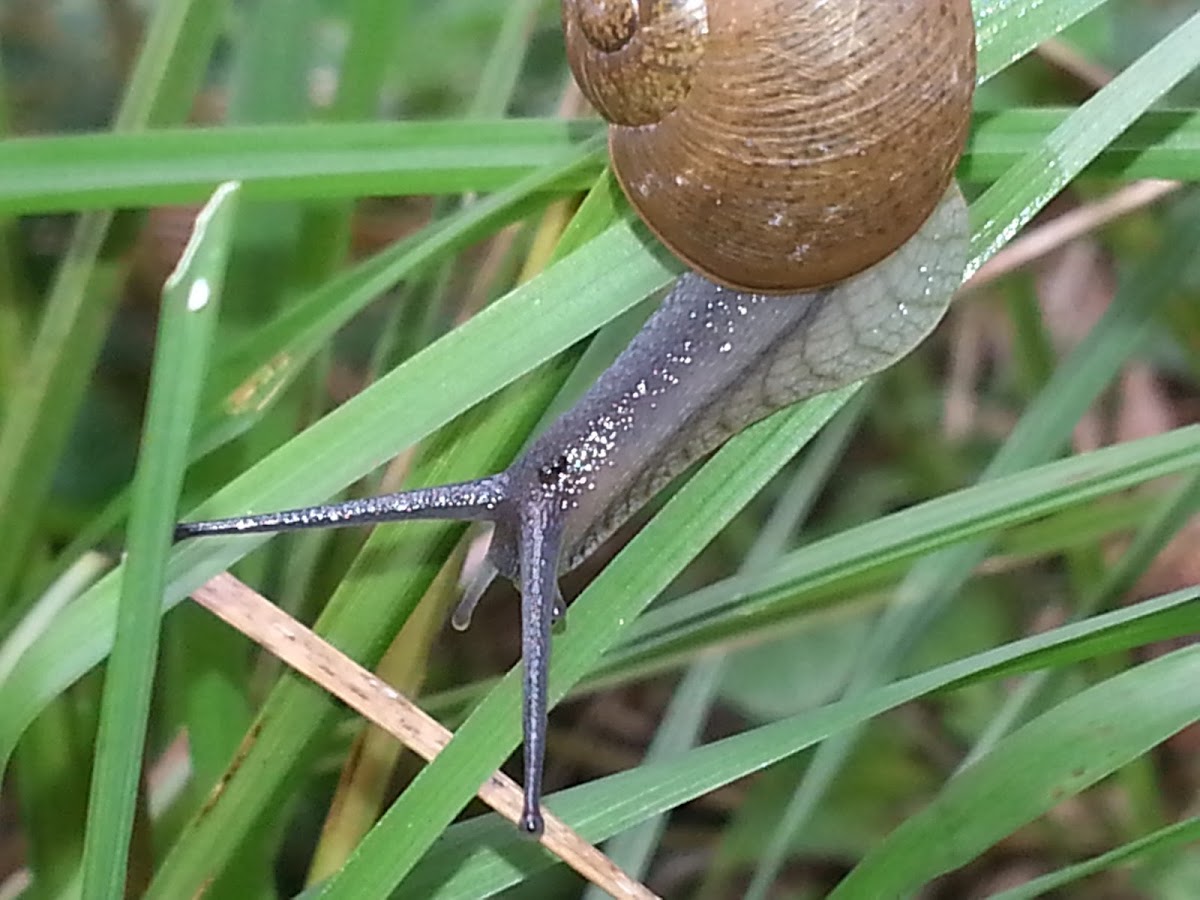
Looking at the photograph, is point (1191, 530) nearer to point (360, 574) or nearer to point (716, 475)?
point (716, 475)

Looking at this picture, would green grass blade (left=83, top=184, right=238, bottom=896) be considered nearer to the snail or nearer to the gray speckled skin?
the snail

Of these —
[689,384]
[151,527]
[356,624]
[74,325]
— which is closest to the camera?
[151,527]

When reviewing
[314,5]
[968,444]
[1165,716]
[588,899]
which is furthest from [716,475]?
[968,444]

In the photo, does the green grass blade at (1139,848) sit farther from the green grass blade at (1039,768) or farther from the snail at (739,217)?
the snail at (739,217)

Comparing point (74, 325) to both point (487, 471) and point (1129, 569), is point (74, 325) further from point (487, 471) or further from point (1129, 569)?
point (1129, 569)

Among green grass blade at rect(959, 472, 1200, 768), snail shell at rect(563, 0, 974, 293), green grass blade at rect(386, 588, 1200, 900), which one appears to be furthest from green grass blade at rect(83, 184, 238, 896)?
green grass blade at rect(959, 472, 1200, 768)

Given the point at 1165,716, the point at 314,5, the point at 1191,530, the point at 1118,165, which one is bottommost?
the point at 1165,716

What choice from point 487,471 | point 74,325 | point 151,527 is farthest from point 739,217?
point 74,325
